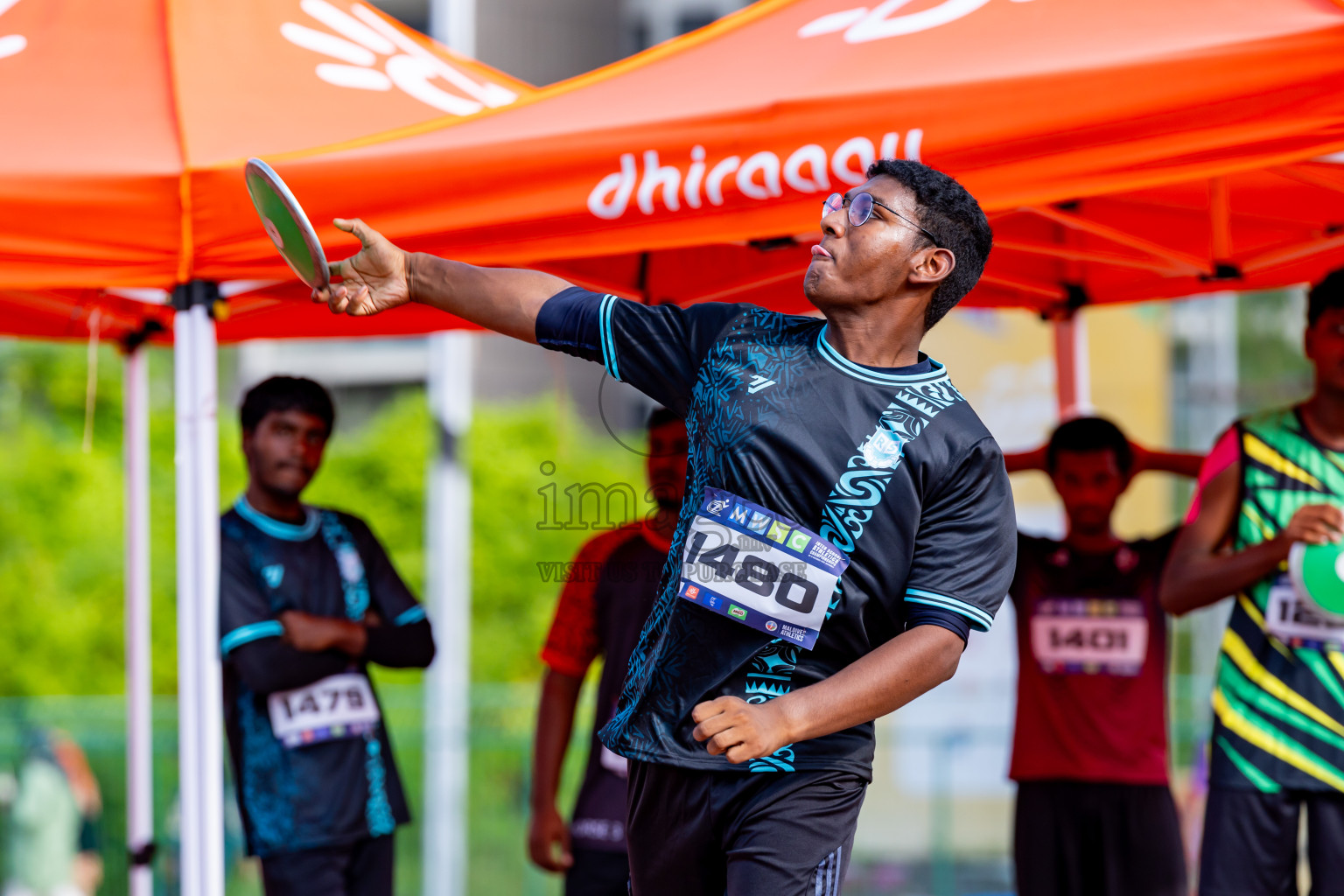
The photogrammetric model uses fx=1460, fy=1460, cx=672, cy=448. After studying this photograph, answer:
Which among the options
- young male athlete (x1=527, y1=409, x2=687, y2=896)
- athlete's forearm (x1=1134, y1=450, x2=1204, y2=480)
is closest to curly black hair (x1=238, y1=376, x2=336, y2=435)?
young male athlete (x1=527, y1=409, x2=687, y2=896)

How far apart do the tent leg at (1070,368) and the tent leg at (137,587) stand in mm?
3156

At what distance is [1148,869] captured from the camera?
4133mm

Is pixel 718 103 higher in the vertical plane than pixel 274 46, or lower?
lower

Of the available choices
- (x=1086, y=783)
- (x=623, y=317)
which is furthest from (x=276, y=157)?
(x=1086, y=783)

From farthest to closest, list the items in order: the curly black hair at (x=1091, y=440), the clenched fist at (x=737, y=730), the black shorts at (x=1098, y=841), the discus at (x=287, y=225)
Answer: the curly black hair at (x=1091, y=440), the black shorts at (x=1098, y=841), the discus at (x=287, y=225), the clenched fist at (x=737, y=730)

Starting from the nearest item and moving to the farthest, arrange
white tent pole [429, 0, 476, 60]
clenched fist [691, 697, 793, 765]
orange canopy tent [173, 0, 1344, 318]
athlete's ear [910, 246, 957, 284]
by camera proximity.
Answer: clenched fist [691, 697, 793, 765] < athlete's ear [910, 246, 957, 284] < orange canopy tent [173, 0, 1344, 318] < white tent pole [429, 0, 476, 60]

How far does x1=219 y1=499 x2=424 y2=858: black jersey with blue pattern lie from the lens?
12.3 ft

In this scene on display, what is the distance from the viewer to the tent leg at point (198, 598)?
3.28 m

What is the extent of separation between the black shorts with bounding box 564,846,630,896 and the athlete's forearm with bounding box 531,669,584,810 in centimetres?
31

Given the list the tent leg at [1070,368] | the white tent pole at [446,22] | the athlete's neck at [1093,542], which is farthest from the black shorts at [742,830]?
the white tent pole at [446,22]

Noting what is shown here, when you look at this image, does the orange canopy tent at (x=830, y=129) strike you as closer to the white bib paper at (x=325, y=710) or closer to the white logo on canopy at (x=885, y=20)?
the white logo on canopy at (x=885, y=20)

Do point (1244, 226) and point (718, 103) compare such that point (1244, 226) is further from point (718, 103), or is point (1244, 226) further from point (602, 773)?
point (602, 773)

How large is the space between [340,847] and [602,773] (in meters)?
0.76

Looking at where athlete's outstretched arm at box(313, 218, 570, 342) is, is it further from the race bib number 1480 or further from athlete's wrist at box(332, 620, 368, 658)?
athlete's wrist at box(332, 620, 368, 658)
